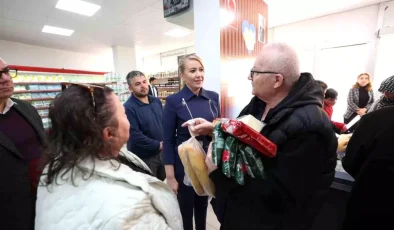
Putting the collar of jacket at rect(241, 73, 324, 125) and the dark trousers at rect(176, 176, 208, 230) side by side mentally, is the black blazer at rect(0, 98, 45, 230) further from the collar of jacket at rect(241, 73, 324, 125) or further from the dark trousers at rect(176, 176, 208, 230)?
the collar of jacket at rect(241, 73, 324, 125)

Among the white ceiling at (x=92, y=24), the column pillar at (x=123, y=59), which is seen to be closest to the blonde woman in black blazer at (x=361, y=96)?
the white ceiling at (x=92, y=24)

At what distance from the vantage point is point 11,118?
4.40 ft

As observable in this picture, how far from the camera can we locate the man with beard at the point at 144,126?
194 cm

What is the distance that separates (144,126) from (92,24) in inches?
199

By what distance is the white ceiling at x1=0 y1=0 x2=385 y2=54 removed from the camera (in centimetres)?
435

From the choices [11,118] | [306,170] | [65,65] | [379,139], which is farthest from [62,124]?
[65,65]

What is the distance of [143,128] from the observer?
202 cm

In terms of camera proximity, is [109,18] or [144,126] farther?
[109,18]

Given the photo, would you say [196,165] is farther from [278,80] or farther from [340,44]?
[340,44]

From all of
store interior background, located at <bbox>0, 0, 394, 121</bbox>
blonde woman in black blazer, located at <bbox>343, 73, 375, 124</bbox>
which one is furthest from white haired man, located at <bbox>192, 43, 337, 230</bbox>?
blonde woman in black blazer, located at <bbox>343, 73, 375, 124</bbox>

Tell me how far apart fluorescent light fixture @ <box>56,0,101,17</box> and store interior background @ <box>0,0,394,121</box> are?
0.44 feet

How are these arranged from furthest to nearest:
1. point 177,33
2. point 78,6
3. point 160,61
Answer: point 160,61 → point 177,33 → point 78,6

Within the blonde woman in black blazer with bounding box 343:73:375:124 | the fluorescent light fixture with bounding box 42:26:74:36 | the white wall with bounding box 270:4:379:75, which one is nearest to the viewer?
the blonde woman in black blazer with bounding box 343:73:375:124

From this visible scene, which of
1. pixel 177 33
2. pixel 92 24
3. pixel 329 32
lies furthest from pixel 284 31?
pixel 92 24
